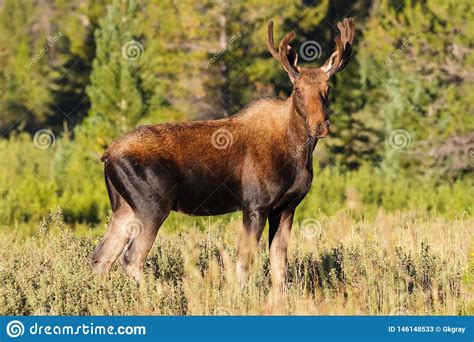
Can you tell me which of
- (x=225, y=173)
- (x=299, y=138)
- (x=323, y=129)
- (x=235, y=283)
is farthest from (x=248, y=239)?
(x=323, y=129)

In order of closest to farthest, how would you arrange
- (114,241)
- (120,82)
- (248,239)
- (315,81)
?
(315,81) < (248,239) < (114,241) < (120,82)

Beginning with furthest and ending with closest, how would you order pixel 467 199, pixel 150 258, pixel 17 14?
pixel 17 14 → pixel 467 199 → pixel 150 258

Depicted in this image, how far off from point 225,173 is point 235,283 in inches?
49.6

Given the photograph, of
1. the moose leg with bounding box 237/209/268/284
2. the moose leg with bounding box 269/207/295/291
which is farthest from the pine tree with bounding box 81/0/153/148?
the moose leg with bounding box 237/209/268/284

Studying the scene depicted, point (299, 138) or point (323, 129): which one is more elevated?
point (299, 138)

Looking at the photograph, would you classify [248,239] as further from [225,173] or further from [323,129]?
[323,129]

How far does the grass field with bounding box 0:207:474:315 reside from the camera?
8.73m

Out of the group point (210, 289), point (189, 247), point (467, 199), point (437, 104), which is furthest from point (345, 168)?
point (210, 289)

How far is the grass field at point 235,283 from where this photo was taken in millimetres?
8727

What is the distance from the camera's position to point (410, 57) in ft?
77.8

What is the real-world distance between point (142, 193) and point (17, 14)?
3737 centimetres

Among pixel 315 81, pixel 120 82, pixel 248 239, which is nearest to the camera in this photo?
pixel 315 81

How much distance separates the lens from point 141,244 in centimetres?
949

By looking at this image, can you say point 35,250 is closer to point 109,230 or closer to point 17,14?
point 109,230
